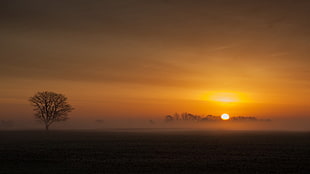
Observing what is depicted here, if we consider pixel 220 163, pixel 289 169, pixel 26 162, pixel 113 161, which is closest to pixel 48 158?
pixel 26 162

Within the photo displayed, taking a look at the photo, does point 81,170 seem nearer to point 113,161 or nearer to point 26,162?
point 113,161

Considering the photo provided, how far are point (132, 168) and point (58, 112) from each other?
275 feet

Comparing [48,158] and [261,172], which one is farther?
[48,158]

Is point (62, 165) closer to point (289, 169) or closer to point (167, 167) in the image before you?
point (167, 167)

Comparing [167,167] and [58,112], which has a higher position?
[58,112]

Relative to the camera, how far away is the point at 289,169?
85.9 feet

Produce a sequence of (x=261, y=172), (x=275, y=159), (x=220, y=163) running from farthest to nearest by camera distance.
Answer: (x=275, y=159) < (x=220, y=163) < (x=261, y=172)

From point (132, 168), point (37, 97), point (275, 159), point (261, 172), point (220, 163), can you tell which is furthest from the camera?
point (37, 97)

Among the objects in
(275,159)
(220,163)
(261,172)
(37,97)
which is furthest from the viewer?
(37,97)

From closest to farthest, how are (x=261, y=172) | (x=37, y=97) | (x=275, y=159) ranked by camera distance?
(x=261, y=172) → (x=275, y=159) → (x=37, y=97)

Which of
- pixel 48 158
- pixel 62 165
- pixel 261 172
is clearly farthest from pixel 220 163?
pixel 48 158

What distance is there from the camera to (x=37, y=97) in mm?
103062

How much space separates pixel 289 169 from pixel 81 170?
17381mm

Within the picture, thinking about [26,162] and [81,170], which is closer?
[81,170]
